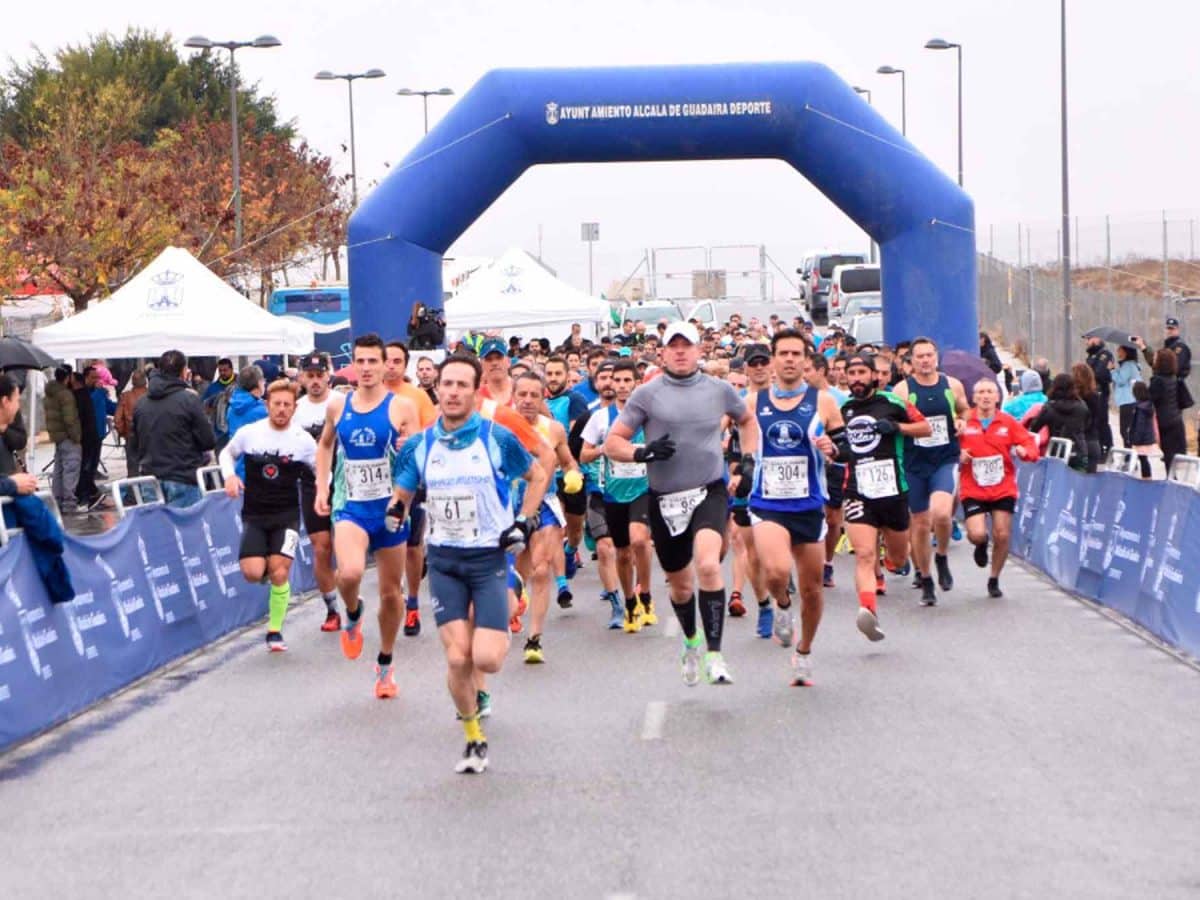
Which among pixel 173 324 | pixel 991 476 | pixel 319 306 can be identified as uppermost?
pixel 319 306

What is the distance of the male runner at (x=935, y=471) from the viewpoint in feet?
52.7

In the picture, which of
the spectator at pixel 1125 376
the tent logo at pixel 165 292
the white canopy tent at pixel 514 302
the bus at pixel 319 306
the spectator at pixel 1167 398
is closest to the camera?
the spectator at pixel 1167 398

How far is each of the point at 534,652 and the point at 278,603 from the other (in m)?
2.13

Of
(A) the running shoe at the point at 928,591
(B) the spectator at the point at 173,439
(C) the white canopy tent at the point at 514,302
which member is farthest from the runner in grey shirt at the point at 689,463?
(C) the white canopy tent at the point at 514,302

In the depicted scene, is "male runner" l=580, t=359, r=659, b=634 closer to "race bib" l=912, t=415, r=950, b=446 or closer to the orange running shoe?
the orange running shoe

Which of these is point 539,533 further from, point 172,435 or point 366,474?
point 172,435

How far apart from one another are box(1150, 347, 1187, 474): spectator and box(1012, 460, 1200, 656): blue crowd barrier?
182 inches

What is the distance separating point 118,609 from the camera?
500 inches

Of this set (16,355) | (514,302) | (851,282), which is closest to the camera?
(16,355)

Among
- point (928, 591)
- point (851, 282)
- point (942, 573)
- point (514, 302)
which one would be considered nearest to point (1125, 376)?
point (514, 302)

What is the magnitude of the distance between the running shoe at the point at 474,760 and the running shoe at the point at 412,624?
5.26 meters

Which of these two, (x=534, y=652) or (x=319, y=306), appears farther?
(x=319, y=306)

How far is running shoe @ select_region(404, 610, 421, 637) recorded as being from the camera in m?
14.7

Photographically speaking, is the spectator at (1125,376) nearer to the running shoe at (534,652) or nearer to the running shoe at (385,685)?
the running shoe at (534,652)
